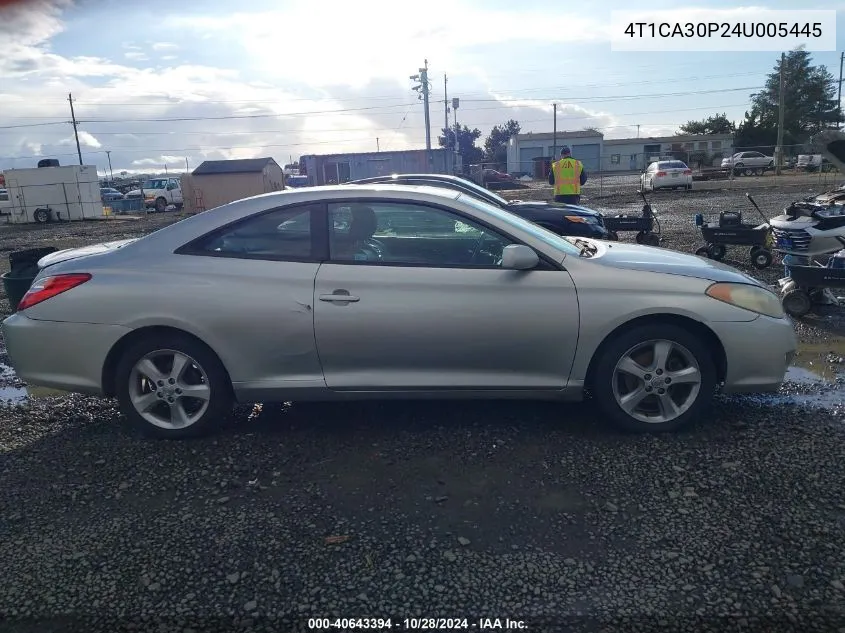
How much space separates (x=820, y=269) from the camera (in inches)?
252

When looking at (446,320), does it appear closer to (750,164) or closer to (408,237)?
(408,237)

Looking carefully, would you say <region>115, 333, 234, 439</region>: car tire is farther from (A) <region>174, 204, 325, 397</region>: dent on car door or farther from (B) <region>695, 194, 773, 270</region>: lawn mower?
(B) <region>695, 194, 773, 270</region>: lawn mower

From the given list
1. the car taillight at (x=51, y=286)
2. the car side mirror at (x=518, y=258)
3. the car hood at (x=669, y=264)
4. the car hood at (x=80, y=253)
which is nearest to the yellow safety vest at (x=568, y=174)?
the car hood at (x=669, y=264)

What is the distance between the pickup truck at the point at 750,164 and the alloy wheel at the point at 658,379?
43.9m

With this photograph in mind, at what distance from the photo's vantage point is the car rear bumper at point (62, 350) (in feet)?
13.5

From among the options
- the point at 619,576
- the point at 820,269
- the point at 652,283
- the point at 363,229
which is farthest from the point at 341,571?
the point at 820,269

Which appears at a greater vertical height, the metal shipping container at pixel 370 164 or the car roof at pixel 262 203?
the metal shipping container at pixel 370 164

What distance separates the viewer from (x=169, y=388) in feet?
13.6

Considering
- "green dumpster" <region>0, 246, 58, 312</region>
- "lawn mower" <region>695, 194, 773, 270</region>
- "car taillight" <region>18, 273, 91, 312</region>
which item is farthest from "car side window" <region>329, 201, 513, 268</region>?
"lawn mower" <region>695, 194, 773, 270</region>

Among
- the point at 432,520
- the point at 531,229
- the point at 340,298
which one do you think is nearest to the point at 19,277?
the point at 340,298

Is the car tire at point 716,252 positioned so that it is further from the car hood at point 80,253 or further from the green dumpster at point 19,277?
the green dumpster at point 19,277

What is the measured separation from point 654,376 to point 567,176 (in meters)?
9.63

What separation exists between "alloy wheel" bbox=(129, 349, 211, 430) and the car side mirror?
77.8 inches

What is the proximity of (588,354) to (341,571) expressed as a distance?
6.40ft
